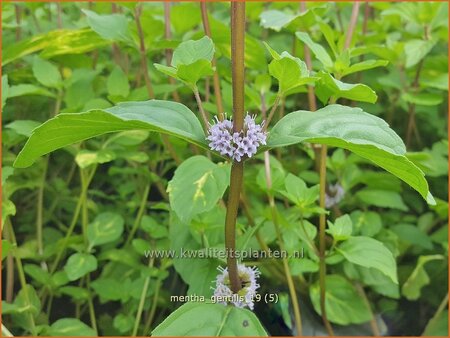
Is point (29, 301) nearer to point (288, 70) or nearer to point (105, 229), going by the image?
point (105, 229)

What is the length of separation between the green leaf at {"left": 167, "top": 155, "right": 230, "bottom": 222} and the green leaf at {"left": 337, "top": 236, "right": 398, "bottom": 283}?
174 millimetres

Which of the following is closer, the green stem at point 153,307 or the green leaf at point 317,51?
the green leaf at point 317,51

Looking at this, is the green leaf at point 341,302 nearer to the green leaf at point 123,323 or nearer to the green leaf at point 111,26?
the green leaf at point 123,323

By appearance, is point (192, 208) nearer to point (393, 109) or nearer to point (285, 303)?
point (285, 303)

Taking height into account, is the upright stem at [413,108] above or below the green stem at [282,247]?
above

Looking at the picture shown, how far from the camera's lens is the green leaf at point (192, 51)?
493 mm

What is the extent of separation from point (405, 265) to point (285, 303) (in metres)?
0.22

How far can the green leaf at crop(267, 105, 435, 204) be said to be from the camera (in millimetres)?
437

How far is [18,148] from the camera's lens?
0.88 meters

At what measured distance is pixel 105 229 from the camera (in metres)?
0.76

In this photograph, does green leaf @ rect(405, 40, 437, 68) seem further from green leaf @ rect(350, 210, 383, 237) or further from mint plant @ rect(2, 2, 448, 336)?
green leaf @ rect(350, 210, 383, 237)

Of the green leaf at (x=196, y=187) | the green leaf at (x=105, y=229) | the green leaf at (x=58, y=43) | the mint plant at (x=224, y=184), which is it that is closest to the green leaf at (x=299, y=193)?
the mint plant at (x=224, y=184)

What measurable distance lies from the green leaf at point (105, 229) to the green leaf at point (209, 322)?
25cm

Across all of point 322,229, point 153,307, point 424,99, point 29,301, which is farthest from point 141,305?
point 424,99
